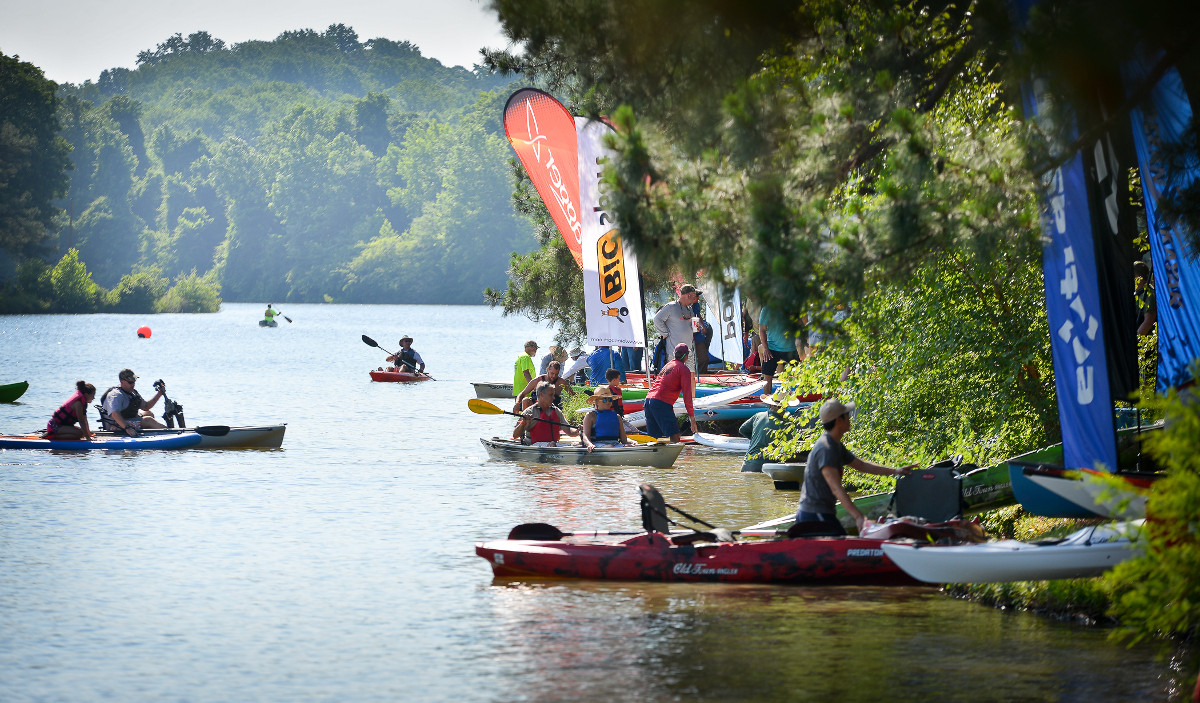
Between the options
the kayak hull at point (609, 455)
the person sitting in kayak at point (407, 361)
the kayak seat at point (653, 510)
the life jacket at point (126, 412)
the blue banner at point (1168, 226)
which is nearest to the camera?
the blue banner at point (1168, 226)

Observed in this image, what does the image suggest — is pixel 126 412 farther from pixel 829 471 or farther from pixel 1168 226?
pixel 1168 226

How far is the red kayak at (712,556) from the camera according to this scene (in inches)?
404

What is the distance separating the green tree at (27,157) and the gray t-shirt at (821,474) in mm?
82001

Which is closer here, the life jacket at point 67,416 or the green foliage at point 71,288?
the life jacket at point 67,416

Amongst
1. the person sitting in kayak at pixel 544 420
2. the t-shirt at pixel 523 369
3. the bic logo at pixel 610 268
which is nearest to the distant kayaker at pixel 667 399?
the person sitting in kayak at pixel 544 420

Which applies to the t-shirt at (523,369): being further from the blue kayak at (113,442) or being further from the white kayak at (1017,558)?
the white kayak at (1017,558)

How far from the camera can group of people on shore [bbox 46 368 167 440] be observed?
19094mm

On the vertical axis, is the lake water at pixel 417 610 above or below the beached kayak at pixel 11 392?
below

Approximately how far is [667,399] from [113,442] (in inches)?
309

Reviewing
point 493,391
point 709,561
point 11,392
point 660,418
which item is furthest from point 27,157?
point 709,561

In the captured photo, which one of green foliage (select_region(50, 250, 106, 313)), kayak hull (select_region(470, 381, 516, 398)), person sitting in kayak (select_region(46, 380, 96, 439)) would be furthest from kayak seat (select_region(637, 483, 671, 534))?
green foliage (select_region(50, 250, 106, 313))

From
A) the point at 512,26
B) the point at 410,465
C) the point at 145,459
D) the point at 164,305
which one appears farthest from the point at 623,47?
the point at 164,305

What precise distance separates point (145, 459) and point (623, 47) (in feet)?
40.4

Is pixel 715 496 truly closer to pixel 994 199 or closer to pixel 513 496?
pixel 513 496
